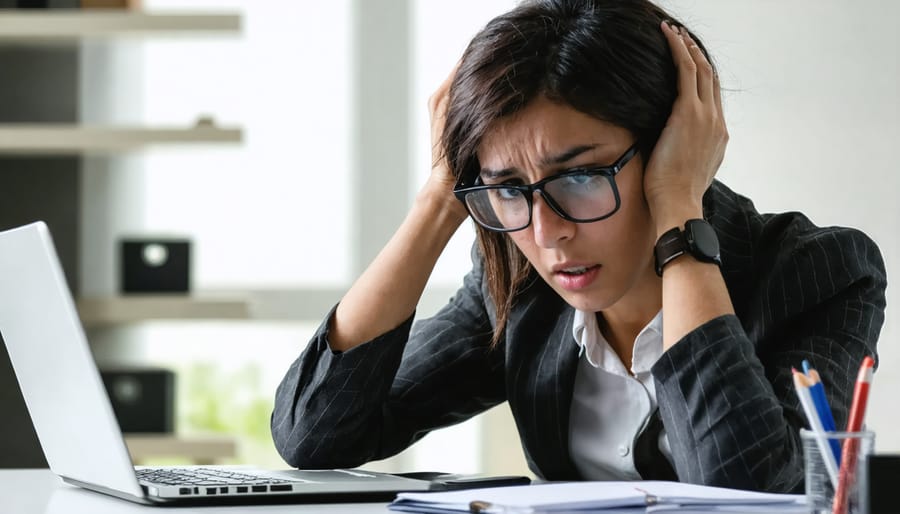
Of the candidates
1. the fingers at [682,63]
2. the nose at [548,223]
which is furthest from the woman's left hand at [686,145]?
the nose at [548,223]

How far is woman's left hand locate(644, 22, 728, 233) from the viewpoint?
1.33 meters

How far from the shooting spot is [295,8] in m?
3.40

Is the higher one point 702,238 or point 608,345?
point 702,238

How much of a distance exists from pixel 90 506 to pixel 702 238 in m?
0.71

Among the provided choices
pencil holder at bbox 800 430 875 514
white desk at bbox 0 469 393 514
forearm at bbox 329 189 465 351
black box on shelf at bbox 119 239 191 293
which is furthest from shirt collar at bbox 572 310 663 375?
black box on shelf at bbox 119 239 191 293

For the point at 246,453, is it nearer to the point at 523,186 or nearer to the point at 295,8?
the point at 295,8

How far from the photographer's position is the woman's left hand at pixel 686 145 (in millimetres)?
1332

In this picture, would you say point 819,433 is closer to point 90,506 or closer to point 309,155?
point 90,506

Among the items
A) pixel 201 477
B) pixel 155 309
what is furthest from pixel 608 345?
pixel 155 309

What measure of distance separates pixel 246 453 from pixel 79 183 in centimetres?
92

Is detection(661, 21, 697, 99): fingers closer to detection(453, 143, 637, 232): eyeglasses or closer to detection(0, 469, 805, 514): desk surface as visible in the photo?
detection(453, 143, 637, 232): eyeglasses

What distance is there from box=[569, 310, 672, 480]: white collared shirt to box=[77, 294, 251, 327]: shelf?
156cm

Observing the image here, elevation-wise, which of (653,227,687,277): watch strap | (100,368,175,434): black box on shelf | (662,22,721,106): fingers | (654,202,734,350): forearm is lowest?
(100,368,175,434): black box on shelf

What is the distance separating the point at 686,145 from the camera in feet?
4.42
